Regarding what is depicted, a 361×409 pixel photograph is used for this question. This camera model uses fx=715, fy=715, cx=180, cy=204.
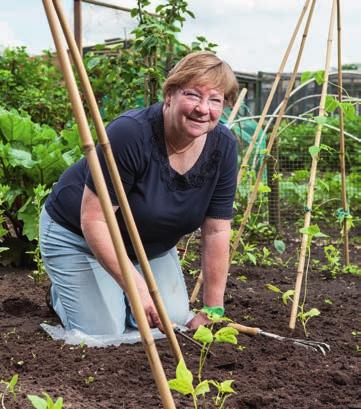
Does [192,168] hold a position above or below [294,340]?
above

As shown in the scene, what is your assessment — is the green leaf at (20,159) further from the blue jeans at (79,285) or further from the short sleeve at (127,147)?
the short sleeve at (127,147)

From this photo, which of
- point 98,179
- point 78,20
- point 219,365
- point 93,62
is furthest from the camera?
point 78,20

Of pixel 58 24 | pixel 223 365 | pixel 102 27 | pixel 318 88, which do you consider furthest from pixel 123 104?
pixel 318 88

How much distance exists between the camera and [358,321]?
11.5ft

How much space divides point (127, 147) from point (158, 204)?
0.32 meters

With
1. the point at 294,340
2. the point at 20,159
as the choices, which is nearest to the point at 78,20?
the point at 20,159

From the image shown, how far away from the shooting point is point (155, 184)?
2.90 meters

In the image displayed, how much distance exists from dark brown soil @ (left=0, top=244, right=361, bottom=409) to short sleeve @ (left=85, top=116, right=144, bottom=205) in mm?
638

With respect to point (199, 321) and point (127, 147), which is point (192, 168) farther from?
point (199, 321)

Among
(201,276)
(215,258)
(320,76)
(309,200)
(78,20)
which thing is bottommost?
(201,276)

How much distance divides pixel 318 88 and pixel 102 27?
614 cm

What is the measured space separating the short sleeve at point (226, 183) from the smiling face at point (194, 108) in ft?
1.22

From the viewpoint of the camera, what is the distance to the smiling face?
2617mm

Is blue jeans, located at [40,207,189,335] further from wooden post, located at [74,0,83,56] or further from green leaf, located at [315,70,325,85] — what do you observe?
wooden post, located at [74,0,83,56]
